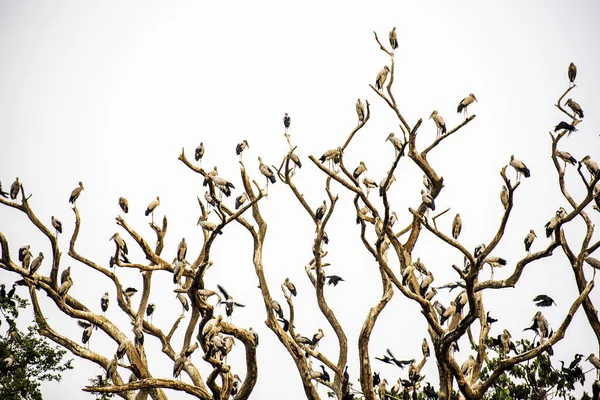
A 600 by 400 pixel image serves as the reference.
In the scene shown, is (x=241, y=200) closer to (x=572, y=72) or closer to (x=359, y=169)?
(x=359, y=169)

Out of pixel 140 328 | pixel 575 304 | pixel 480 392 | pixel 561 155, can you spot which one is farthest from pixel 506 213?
pixel 140 328

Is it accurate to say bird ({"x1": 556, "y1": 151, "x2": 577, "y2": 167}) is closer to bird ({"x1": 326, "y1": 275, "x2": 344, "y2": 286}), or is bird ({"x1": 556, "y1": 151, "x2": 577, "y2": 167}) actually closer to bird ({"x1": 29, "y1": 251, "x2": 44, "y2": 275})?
bird ({"x1": 326, "y1": 275, "x2": 344, "y2": 286})

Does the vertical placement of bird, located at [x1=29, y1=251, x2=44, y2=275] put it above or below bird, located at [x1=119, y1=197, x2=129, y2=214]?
below

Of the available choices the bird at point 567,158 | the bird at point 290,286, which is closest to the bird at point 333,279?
the bird at point 290,286

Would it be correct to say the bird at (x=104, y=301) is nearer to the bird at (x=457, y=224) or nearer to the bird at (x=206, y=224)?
the bird at (x=206, y=224)

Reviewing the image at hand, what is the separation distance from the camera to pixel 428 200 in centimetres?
1270

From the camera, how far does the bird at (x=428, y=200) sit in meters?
12.6

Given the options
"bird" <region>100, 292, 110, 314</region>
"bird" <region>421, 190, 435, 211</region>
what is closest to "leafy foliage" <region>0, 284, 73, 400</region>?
"bird" <region>100, 292, 110, 314</region>

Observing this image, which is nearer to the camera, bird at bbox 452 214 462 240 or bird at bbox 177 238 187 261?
bird at bbox 452 214 462 240

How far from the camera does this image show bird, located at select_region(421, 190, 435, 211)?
41.4 ft

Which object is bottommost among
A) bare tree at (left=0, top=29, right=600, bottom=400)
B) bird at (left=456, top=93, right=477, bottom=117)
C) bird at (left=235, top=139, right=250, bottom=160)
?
bare tree at (left=0, top=29, right=600, bottom=400)

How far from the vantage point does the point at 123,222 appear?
1244cm

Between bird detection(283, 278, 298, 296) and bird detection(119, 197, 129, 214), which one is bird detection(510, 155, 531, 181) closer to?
bird detection(283, 278, 298, 296)

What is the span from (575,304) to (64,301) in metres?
7.81
